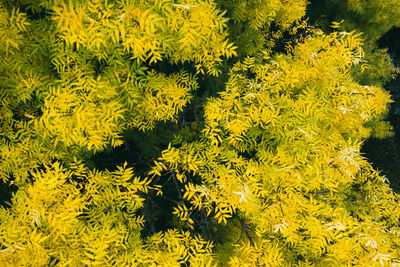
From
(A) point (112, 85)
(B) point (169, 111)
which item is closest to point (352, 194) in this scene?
(B) point (169, 111)

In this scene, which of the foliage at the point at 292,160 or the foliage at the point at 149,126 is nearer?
the foliage at the point at 149,126

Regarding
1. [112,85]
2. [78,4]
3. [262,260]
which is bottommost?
[262,260]

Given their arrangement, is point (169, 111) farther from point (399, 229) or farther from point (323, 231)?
point (399, 229)

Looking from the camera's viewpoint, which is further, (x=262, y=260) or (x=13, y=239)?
(x=262, y=260)

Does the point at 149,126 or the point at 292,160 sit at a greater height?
the point at 292,160

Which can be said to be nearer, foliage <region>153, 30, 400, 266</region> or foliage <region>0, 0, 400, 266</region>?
foliage <region>0, 0, 400, 266</region>

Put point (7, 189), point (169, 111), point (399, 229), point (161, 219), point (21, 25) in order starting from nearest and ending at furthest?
point (21, 25) < point (169, 111) < point (399, 229) < point (7, 189) < point (161, 219)

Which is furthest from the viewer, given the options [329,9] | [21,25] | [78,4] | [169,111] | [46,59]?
[329,9]

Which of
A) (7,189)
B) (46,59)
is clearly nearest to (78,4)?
(46,59)

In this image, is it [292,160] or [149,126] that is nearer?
[292,160]

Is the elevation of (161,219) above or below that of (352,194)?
below
